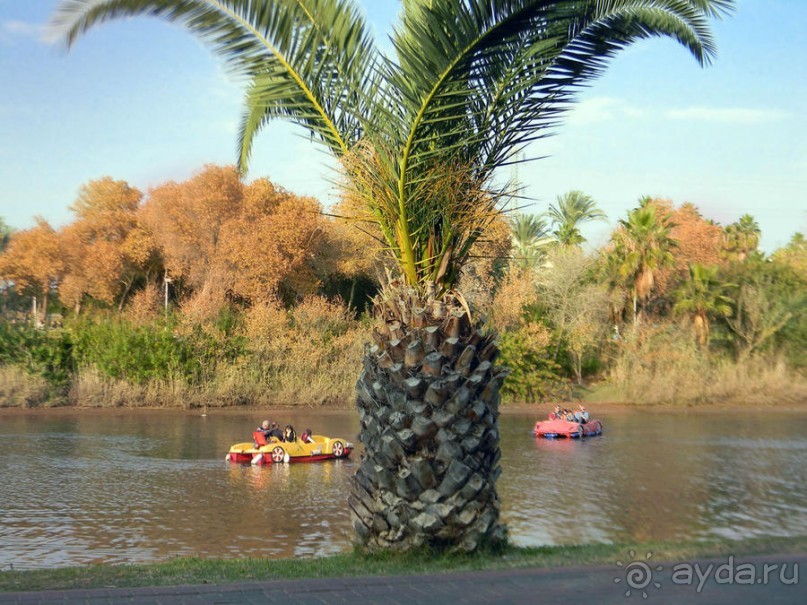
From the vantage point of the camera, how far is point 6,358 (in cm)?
3694

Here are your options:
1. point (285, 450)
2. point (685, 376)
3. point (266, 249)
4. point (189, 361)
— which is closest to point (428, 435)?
point (285, 450)

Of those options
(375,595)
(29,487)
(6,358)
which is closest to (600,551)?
(375,595)

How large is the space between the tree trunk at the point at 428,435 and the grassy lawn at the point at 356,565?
0.31 meters

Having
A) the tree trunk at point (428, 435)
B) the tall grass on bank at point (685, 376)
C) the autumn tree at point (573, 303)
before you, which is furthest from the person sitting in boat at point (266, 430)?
the tall grass on bank at point (685, 376)

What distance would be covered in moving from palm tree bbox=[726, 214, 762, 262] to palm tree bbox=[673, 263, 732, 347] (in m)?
13.2

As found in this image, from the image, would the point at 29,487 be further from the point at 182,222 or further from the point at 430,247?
the point at 182,222

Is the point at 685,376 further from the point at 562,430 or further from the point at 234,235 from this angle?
the point at 234,235

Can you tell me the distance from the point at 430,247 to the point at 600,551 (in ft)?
13.0

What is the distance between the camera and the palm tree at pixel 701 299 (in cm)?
4575

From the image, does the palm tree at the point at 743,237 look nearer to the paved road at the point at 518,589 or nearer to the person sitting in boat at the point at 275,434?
the person sitting in boat at the point at 275,434

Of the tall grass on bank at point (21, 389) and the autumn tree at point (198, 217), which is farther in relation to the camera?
the autumn tree at point (198, 217)

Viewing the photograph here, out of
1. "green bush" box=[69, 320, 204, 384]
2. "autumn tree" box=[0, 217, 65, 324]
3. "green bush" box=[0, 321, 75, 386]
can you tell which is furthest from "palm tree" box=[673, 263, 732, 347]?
"autumn tree" box=[0, 217, 65, 324]

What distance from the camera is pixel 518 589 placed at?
7.45 metres

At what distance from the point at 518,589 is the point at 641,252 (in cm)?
4069
